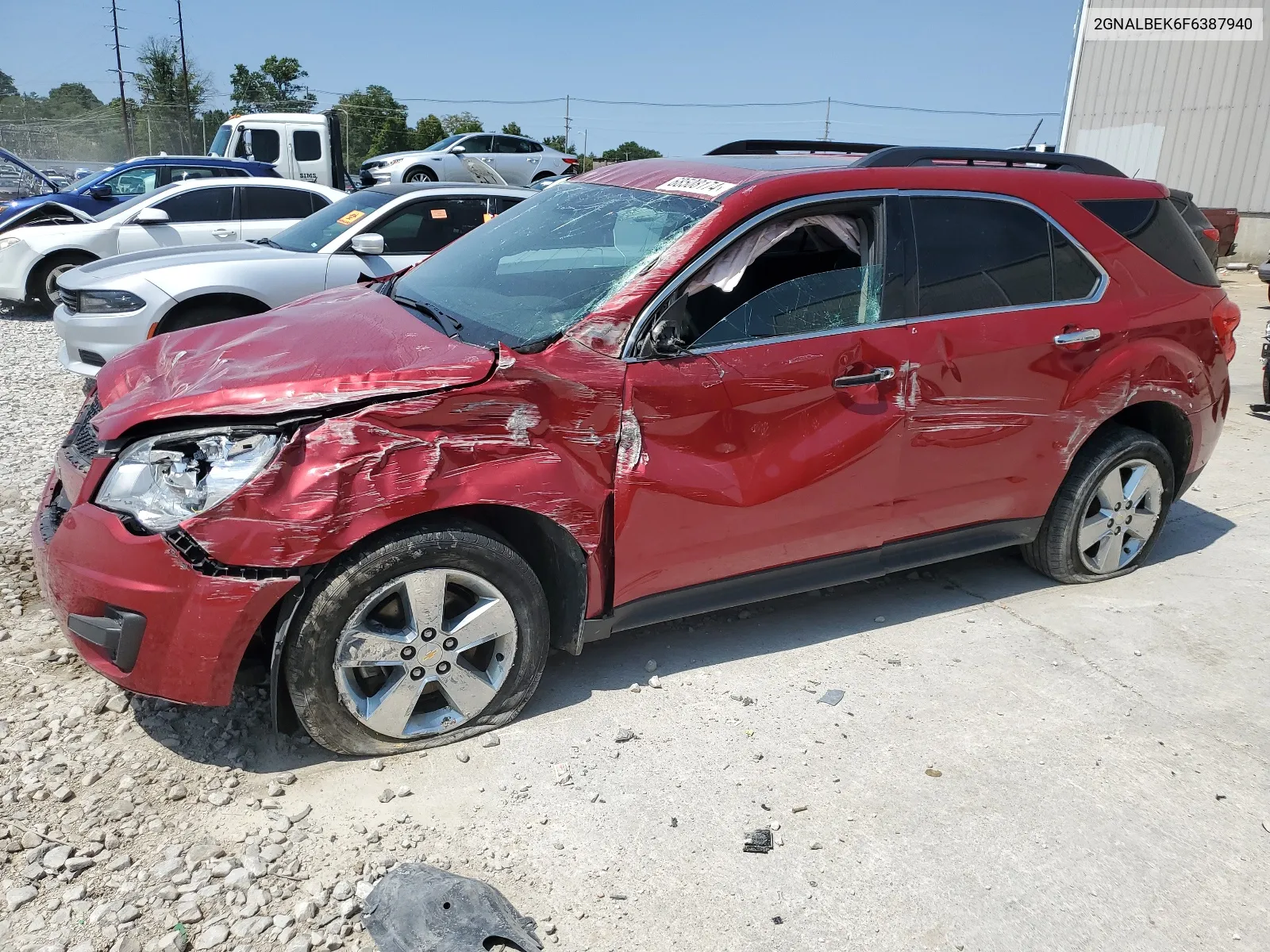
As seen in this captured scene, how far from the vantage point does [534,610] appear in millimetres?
3098

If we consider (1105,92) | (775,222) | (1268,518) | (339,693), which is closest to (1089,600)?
(1268,518)

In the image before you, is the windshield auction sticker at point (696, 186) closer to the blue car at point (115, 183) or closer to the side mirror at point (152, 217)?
the side mirror at point (152, 217)

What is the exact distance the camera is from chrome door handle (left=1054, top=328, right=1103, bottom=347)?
3.86 m

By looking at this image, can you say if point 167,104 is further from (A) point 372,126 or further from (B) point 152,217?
(B) point 152,217

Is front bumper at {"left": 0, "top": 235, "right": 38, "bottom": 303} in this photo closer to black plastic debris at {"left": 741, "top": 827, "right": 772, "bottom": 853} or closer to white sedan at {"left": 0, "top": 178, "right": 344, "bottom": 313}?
white sedan at {"left": 0, "top": 178, "right": 344, "bottom": 313}

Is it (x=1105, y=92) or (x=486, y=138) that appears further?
(x=486, y=138)

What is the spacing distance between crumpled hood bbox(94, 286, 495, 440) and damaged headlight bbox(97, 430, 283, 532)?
7cm

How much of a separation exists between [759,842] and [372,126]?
4163 centimetres

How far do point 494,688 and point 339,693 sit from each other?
0.50 m

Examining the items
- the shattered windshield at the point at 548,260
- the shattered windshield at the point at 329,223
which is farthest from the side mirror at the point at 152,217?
the shattered windshield at the point at 548,260

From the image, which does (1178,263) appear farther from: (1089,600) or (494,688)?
(494,688)

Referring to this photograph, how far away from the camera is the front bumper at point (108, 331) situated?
6.42 meters

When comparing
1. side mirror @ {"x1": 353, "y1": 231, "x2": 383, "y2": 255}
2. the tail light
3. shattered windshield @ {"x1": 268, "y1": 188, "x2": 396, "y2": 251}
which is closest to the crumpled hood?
side mirror @ {"x1": 353, "y1": 231, "x2": 383, "y2": 255}

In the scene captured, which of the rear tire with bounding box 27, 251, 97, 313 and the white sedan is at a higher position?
the white sedan
